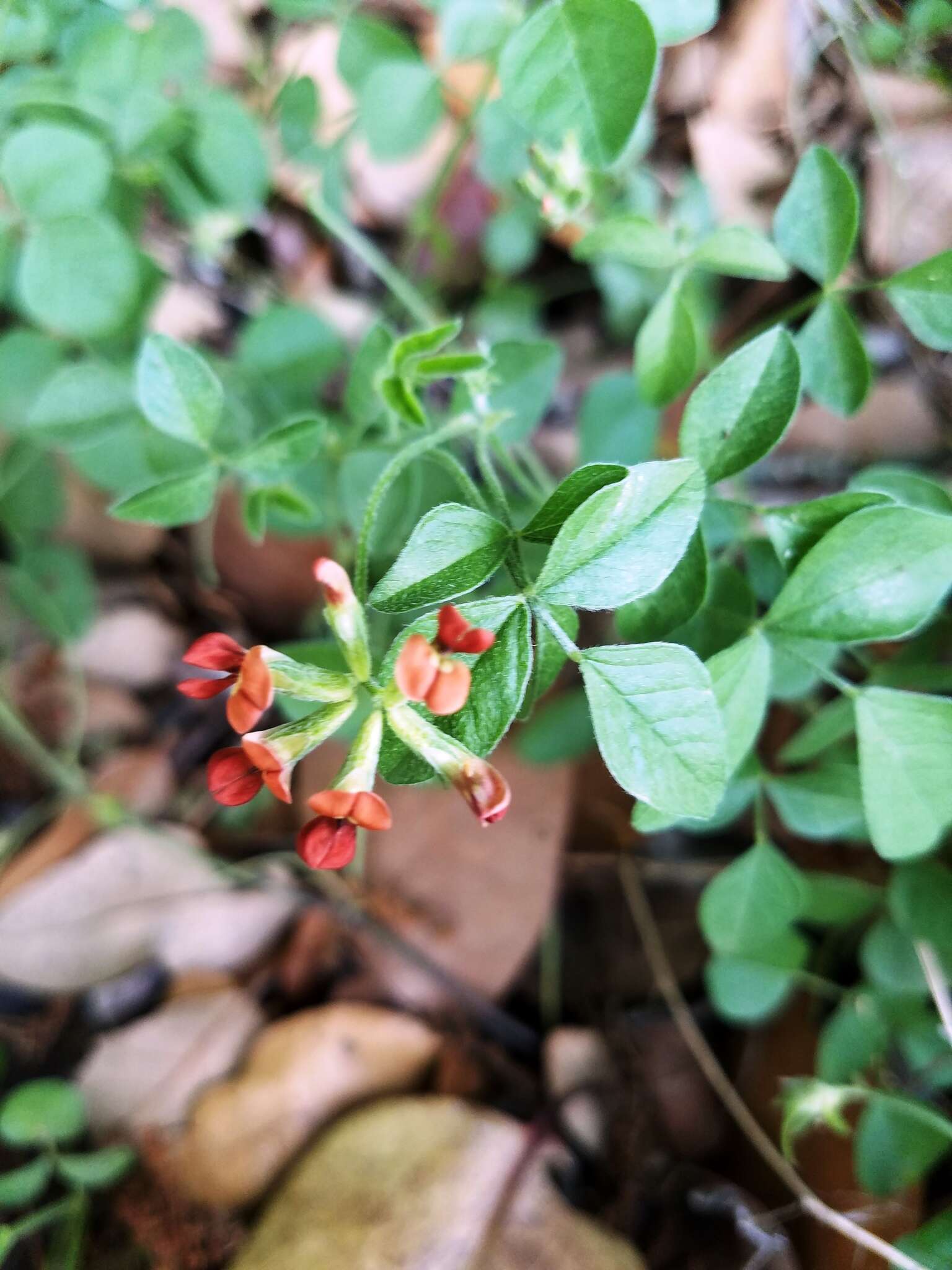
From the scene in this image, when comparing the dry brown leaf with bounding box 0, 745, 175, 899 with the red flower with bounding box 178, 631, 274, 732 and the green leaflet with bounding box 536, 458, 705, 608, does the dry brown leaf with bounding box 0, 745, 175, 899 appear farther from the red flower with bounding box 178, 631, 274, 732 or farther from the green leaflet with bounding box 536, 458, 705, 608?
the green leaflet with bounding box 536, 458, 705, 608

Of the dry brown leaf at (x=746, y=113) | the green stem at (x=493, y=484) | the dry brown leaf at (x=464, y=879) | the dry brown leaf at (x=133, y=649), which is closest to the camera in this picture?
the green stem at (x=493, y=484)

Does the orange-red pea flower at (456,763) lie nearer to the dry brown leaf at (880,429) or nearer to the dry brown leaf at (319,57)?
the dry brown leaf at (880,429)

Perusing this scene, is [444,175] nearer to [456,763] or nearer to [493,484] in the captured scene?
[493,484]

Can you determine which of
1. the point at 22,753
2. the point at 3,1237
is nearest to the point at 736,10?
the point at 22,753

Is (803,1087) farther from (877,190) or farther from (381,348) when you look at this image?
(877,190)

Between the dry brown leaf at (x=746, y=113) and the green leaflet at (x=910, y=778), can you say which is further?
the dry brown leaf at (x=746, y=113)

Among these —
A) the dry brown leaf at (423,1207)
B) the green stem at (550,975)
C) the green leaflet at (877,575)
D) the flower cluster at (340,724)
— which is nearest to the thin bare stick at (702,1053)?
the green stem at (550,975)

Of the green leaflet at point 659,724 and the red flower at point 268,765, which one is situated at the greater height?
the red flower at point 268,765
